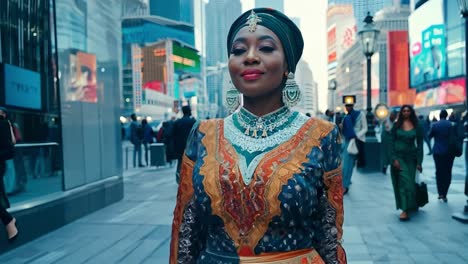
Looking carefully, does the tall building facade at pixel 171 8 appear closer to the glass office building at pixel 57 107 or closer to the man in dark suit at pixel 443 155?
the glass office building at pixel 57 107

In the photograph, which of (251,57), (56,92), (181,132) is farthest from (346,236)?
(56,92)

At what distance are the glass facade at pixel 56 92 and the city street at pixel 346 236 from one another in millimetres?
856

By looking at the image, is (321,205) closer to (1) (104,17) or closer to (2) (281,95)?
(2) (281,95)

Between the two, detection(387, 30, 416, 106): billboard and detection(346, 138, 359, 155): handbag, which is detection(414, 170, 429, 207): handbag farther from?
detection(387, 30, 416, 106): billboard

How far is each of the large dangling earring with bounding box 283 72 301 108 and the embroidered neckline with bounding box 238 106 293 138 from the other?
46mm

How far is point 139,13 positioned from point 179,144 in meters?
97.0

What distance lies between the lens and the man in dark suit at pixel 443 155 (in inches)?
316

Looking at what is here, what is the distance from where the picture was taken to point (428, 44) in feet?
213

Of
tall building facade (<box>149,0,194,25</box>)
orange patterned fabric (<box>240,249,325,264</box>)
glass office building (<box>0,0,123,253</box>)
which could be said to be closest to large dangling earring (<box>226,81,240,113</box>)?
orange patterned fabric (<box>240,249,325,264</box>)

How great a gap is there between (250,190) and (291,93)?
1.62 ft

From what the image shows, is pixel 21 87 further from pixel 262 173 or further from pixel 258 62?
pixel 262 173

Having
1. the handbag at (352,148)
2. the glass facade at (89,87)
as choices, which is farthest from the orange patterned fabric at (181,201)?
the handbag at (352,148)

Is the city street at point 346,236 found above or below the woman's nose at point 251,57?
below

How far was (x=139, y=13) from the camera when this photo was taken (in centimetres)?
9819
